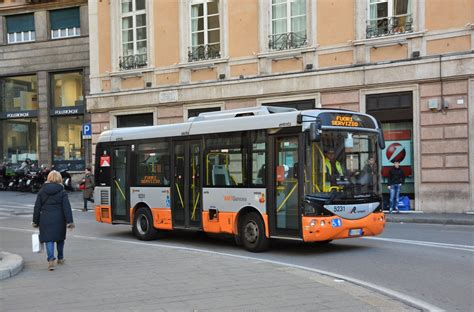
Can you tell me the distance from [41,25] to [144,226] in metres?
22.2

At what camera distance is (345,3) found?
20344mm

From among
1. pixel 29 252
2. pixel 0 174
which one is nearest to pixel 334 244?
pixel 29 252

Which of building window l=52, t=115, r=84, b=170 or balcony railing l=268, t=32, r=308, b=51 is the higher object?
balcony railing l=268, t=32, r=308, b=51

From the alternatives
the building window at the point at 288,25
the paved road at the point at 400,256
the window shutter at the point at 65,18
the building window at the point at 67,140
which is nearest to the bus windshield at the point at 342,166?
the paved road at the point at 400,256

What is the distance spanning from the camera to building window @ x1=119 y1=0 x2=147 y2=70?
2502cm

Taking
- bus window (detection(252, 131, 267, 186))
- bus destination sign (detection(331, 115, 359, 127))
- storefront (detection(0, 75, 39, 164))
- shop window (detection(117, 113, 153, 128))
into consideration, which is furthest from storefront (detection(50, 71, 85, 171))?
bus destination sign (detection(331, 115, 359, 127))

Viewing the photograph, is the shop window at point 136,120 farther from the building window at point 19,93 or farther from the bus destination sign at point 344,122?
the bus destination sign at point 344,122

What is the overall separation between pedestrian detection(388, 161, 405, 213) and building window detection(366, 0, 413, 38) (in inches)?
182

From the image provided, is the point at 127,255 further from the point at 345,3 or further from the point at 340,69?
the point at 345,3

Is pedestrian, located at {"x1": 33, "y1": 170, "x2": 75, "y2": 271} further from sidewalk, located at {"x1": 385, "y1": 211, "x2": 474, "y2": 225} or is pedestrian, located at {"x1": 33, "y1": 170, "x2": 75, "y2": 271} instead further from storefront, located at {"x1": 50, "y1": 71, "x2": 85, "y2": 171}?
storefront, located at {"x1": 50, "y1": 71, "x2": 85, "y2": 171}

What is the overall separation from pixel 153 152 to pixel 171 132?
2.67 feet

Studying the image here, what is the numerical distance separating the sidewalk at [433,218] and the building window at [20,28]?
77.7 feet

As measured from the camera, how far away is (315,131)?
10.2 metres

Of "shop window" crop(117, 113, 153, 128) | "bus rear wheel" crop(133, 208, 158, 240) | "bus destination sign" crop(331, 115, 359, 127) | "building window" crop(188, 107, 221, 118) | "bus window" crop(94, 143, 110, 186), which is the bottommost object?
"bus rear wheel" crop(133, 208, 158, 240)
